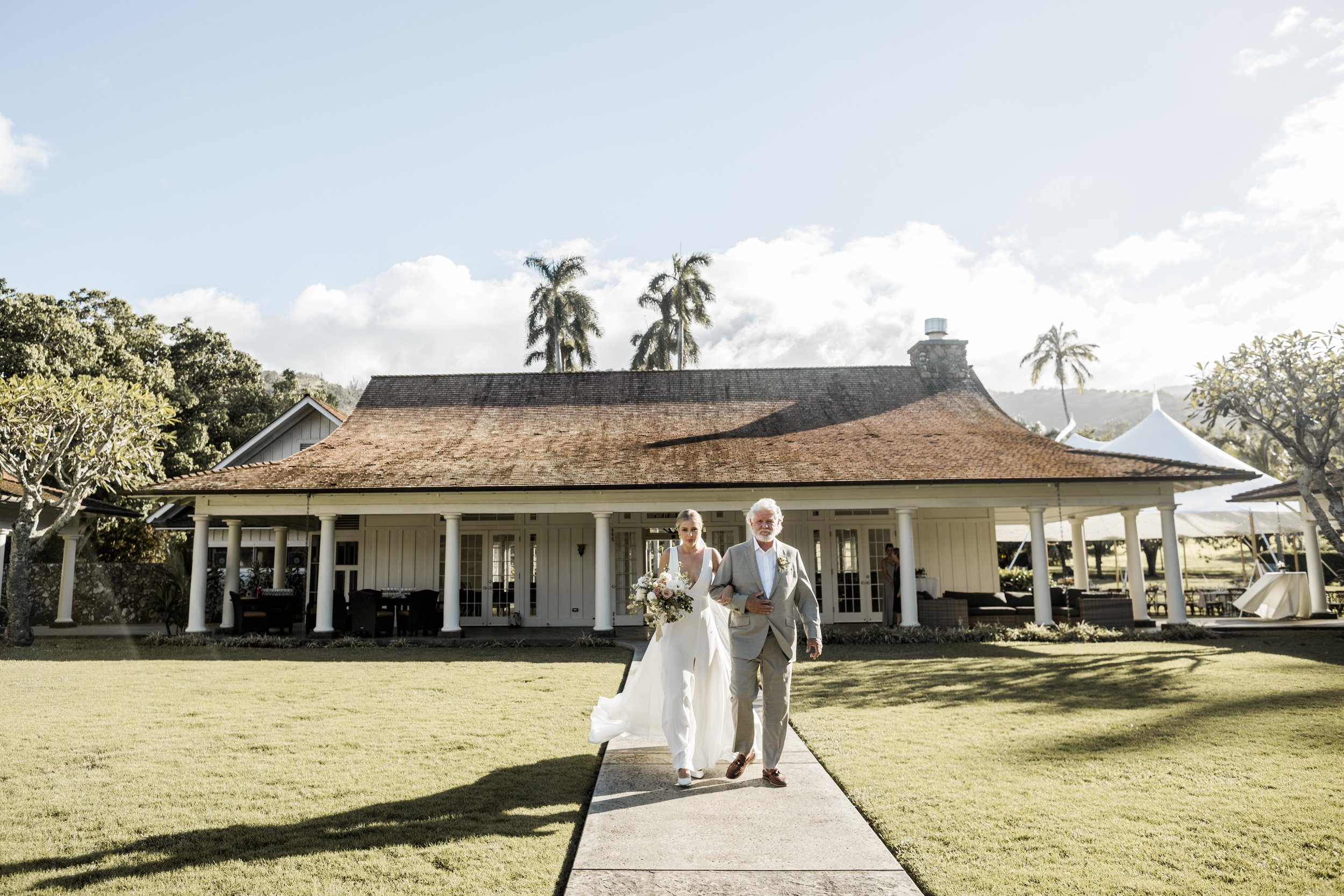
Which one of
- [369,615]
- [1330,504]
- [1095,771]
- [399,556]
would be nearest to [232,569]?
[399,556]

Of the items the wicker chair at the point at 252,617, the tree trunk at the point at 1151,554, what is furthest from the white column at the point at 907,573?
the tree trunk at the point at 1151,554

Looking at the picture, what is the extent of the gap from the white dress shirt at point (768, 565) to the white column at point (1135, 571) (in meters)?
13.6

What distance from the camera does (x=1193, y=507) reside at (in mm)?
21906

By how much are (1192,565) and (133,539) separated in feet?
164

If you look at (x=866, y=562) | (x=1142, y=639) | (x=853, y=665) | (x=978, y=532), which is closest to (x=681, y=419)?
(x=866, y=562)

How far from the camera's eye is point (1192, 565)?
155ft

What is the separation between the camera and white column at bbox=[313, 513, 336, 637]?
16.1 m

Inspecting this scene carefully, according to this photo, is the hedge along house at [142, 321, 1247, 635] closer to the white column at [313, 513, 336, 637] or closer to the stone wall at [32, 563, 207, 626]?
the white column at [313, 513, 336, 637]

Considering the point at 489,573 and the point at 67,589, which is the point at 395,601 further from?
the point at 67,589

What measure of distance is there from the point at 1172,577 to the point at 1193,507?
22.7ft

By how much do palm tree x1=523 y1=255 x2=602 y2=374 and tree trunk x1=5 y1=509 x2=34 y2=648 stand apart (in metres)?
26.0

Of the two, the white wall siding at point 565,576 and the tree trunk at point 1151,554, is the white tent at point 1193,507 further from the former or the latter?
the tree trunk at point 1151,554

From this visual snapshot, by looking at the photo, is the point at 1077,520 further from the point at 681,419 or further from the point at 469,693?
the point at 469,693

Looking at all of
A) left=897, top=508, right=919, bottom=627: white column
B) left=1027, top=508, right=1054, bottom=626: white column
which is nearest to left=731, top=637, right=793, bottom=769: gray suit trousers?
left=897, top=508, right=919, bottom=627: white column
